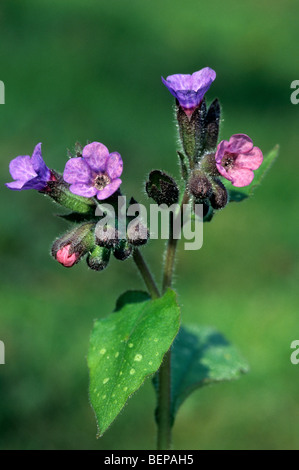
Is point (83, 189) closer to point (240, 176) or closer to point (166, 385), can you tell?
point (240, 176)

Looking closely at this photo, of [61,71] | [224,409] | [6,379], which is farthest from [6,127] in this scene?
[224,409]

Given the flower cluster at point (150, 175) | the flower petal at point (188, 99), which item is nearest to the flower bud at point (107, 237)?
the flower cluster at point (150, 175)

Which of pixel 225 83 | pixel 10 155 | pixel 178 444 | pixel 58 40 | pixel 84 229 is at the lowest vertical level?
pixel 178 444

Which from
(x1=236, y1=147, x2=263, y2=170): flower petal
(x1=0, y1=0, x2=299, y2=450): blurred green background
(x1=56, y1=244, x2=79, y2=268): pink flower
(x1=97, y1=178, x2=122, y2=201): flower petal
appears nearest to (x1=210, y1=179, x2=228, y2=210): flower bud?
(x1=236, y1=147, x2=263, y2=170): flower petal

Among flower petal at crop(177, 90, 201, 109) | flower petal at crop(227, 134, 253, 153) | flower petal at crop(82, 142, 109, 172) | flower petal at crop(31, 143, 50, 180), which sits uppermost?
flower petal at crop(177, 90, 201, 109)

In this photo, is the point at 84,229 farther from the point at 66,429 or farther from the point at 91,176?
the point at 66,429

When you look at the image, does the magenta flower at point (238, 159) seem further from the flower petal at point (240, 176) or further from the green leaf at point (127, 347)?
the green leaf at point (127, 347)

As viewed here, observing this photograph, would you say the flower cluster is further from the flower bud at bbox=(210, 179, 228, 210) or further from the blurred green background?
A: the blurred green background
